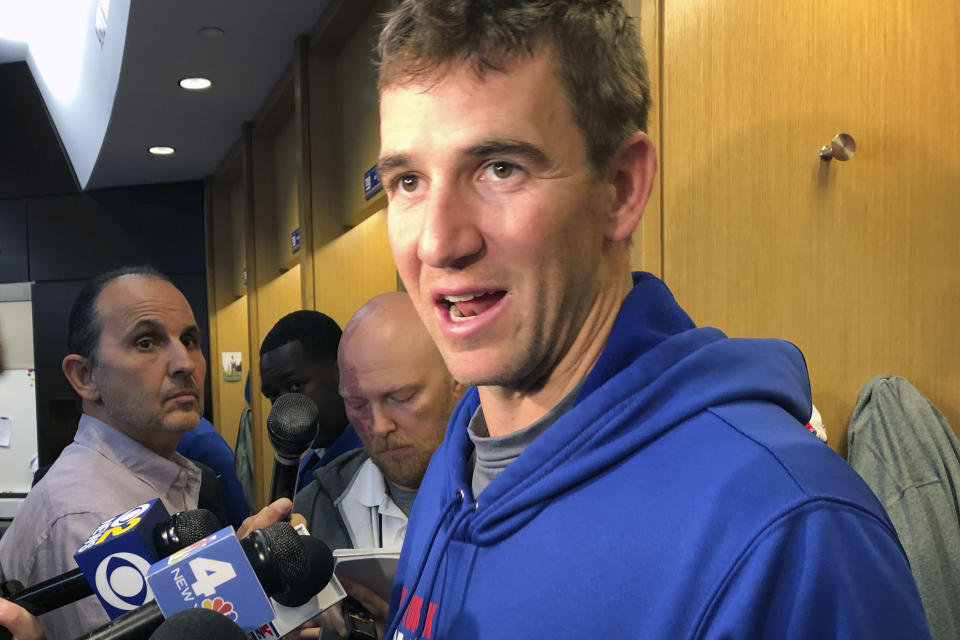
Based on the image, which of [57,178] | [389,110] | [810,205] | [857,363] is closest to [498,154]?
[389,110]

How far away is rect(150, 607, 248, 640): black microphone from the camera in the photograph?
58 cm

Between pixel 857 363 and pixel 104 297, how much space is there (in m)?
1.85

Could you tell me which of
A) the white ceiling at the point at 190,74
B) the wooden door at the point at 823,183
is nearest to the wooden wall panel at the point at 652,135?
the wooden door at the point at 823,183

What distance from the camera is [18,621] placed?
996 millimetres

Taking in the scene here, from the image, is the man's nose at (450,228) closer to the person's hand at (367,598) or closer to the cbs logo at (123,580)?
the cbs logo at (123,580)

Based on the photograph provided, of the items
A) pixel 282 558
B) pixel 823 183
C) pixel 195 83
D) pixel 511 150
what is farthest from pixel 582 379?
pixel 195 83

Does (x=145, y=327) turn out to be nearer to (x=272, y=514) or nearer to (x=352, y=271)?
(x=272, y=514)

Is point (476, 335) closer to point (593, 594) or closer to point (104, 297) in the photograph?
point (593, 594)

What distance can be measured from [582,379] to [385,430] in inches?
39.5

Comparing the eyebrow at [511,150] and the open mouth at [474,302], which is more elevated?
the eyebrow at [511,150]

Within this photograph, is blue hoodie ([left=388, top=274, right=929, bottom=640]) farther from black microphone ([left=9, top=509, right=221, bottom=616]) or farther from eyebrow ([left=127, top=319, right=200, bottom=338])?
eyebrow ([left=127, top=319, right=200, bottom=338])

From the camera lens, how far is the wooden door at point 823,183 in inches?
64.8

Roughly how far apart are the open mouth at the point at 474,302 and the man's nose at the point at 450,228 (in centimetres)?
4

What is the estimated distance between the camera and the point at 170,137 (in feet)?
19.3
